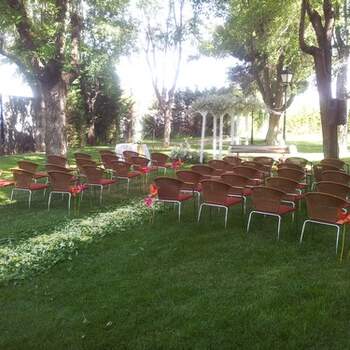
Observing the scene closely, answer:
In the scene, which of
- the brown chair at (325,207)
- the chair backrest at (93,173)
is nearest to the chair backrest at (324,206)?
the brown chair at (325,207)

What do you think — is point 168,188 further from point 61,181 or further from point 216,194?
point 61,181

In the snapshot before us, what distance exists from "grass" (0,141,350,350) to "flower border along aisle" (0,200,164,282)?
6.8 inches

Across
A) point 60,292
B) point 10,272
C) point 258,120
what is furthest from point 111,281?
point 258,120

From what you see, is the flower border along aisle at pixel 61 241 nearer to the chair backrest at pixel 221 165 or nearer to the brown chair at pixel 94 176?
the brown chair at pixel 94 176

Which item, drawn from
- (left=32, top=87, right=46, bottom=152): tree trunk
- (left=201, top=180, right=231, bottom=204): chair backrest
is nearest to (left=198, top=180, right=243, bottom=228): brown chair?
(left=201, top=180, right=231, bottom=204): chair backrest

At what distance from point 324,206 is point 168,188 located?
8.11ft

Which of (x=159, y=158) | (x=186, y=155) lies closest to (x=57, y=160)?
(x=159, y=158)

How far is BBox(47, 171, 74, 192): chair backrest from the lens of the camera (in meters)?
7.79

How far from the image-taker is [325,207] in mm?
5465

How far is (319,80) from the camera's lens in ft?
38.0

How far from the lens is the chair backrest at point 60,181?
7793mm

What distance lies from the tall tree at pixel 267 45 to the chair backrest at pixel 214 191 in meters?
9.47

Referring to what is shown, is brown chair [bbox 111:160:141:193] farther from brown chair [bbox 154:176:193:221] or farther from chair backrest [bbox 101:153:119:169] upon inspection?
brown chair [bbox 154:176:193:221]

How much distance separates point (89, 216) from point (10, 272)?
2.64 m
